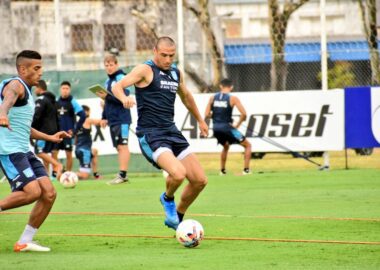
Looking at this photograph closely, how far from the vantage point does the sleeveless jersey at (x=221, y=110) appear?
22469mm

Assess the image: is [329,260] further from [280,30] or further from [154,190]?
[280,30]

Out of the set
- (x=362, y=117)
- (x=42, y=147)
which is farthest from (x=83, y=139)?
(x=362, y=117)

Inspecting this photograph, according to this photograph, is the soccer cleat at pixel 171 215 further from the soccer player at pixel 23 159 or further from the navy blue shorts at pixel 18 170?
the navy blue shorts at pixel 18 170

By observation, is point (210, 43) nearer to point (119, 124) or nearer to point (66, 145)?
point (66, 145)

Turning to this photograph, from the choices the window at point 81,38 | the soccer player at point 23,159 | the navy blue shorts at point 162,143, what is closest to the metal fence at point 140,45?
the window at point 81,38

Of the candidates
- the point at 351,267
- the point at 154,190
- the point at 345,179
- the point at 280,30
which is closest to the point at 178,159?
the point at 351,267

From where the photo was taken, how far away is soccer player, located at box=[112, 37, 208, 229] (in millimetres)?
11391

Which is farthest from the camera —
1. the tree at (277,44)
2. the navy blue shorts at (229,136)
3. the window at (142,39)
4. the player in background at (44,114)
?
the window at (142,39)

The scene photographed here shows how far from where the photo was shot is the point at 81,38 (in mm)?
33438

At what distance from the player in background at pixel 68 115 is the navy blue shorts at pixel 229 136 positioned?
2.98 m

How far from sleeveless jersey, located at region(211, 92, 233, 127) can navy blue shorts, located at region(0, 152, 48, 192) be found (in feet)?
40.2

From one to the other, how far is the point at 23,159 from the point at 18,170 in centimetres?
14

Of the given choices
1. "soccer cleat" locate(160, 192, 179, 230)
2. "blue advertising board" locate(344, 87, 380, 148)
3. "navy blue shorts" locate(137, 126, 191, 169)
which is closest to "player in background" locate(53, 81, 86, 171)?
"blue advertising board" locate(344, 87, 380, 148)

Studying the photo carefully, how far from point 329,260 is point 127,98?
3.23m
